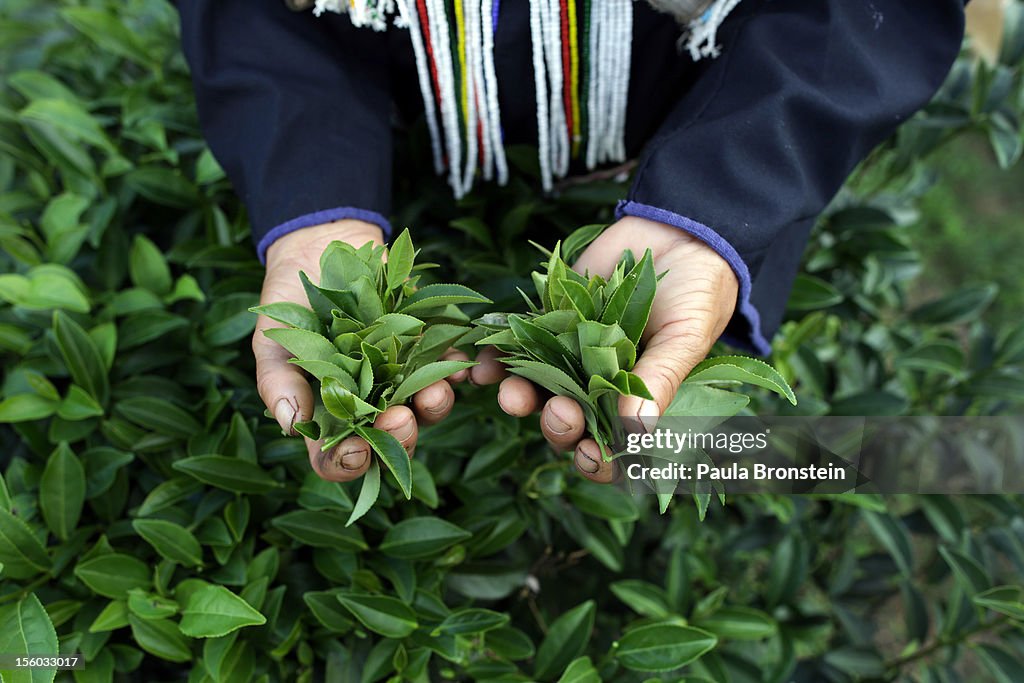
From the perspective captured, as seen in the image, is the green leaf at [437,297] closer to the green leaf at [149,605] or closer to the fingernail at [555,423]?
the fingernail at [555,423]

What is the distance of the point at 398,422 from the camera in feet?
2.51

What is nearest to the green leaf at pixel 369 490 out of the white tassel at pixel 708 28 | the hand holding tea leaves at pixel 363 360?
the hand holding tea leaves at pixel 363 360

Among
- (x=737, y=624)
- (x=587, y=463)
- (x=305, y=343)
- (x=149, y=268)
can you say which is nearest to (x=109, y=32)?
(x=149, y=268)

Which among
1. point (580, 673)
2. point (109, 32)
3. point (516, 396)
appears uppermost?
point (109, 32)

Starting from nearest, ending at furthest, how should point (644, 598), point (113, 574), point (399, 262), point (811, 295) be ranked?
1. point (399, 262)
2. point (113, 574)
3. point (644, 598)
4. point (811, 295)

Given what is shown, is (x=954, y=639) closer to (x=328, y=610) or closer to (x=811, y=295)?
(x=811, y=295)

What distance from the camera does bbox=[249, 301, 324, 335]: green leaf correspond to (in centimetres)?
78

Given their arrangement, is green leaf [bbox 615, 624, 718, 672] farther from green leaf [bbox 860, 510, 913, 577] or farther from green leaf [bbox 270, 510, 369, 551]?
green leaf [bbox 860, 510, 913, 577]

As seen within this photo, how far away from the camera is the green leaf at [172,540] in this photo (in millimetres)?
905

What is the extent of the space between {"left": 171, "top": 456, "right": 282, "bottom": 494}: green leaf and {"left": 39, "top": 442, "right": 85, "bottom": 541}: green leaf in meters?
0.12

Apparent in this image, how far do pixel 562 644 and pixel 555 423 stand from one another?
1.30ft

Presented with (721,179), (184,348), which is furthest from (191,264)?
(721,179)

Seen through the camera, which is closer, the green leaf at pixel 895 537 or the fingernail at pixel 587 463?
the fingernail at pixel 587 463

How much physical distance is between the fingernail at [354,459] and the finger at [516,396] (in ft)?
0.45
